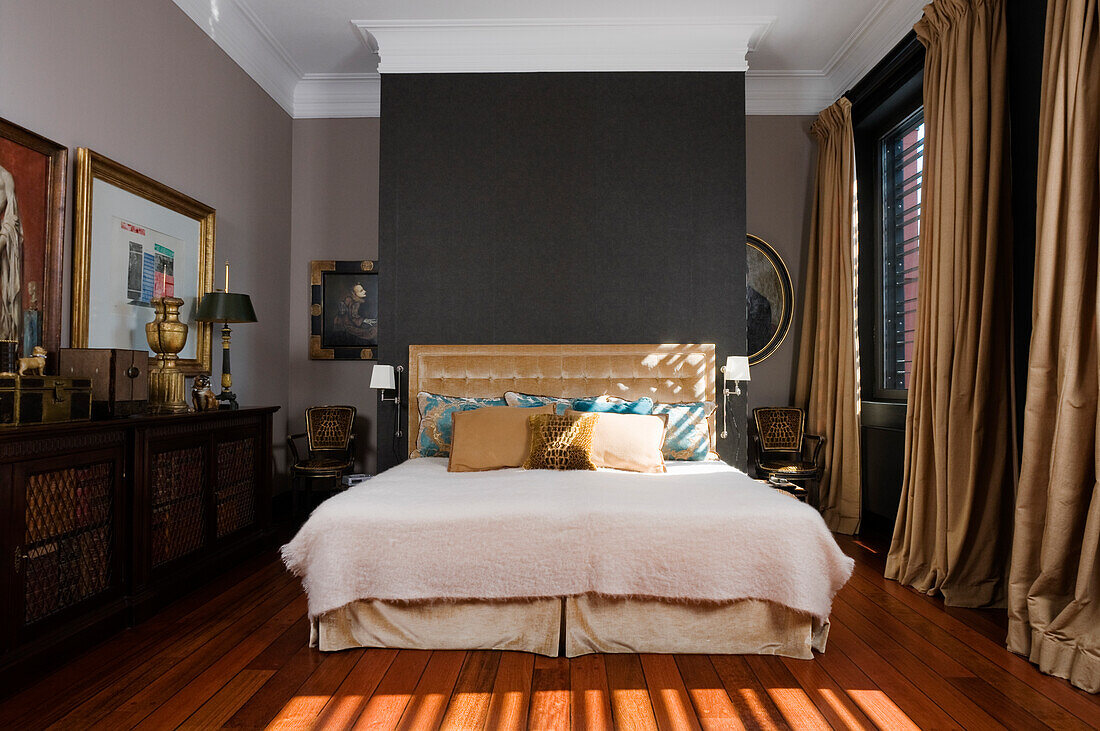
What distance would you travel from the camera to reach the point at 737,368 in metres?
4.70

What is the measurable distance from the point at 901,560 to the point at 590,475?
1.84m

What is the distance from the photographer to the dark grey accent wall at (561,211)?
16.1 feet

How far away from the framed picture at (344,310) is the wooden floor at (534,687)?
9.58ft

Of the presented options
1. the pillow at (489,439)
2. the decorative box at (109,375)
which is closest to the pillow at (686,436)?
the pillow at (489,439)

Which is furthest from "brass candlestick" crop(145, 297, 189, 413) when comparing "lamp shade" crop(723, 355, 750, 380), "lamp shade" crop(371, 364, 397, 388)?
"lamp shade" crop(723, 355, 750, 380)

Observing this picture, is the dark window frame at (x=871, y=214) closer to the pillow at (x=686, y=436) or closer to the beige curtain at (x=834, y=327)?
the beige curtain at (x=834, y=327)

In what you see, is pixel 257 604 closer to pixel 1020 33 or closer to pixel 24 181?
pixel 24 181

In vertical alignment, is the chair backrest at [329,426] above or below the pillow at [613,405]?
below

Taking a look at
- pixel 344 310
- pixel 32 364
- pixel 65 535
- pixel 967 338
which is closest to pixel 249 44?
pixel 344 310

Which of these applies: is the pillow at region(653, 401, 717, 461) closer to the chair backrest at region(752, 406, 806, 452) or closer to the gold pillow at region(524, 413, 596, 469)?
the gold pillow at region(524, 413, 596, 469)

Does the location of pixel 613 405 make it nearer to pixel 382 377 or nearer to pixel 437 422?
pixel 437 422

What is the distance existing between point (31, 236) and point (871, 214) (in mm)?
5273

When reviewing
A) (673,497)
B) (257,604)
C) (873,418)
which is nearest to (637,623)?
(673,497)

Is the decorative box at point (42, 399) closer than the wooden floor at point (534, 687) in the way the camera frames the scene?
No
